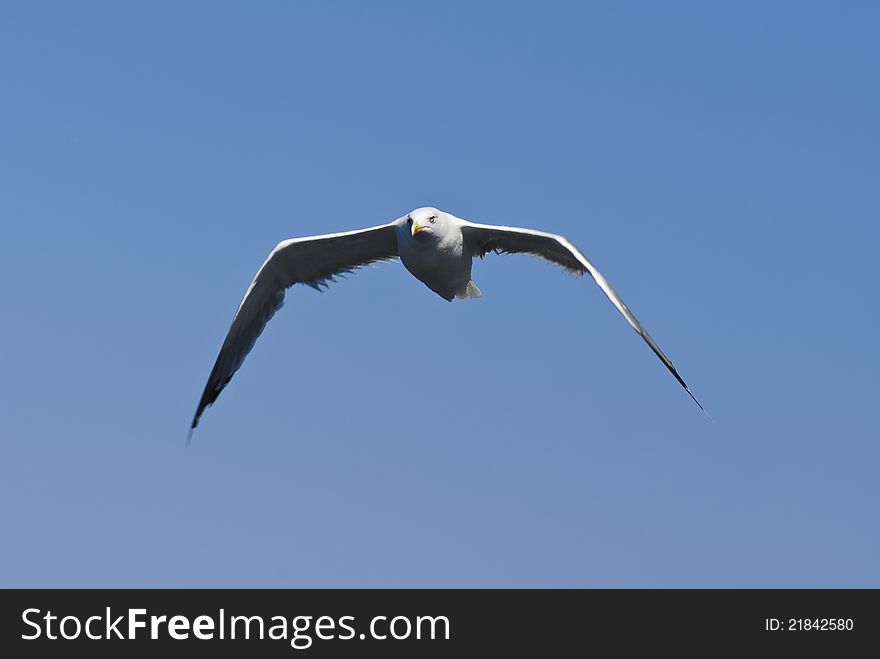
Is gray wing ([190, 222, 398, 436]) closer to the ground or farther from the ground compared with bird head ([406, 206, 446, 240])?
farther from the ground

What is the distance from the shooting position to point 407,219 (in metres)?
25.6

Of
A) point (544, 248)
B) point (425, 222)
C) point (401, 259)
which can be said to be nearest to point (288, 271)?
point (401, 259)

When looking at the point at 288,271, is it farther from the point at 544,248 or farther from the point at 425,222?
the point at 544,248

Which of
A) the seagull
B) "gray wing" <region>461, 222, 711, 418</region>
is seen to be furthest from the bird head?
"gray wing" <region>461, 222, 711, 418</region>

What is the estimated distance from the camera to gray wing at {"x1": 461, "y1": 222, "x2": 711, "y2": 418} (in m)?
25.1

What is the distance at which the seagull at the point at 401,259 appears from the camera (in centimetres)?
2516

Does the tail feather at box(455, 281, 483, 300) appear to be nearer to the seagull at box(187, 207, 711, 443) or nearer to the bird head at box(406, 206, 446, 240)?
the seagull at box(187, 207, 711, 443)

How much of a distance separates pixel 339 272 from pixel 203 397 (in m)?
4.52

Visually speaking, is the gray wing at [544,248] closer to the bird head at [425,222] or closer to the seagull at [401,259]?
the seagull at [401,259]

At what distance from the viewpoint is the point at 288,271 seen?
1115 inches

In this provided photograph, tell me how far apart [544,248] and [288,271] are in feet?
18.7
